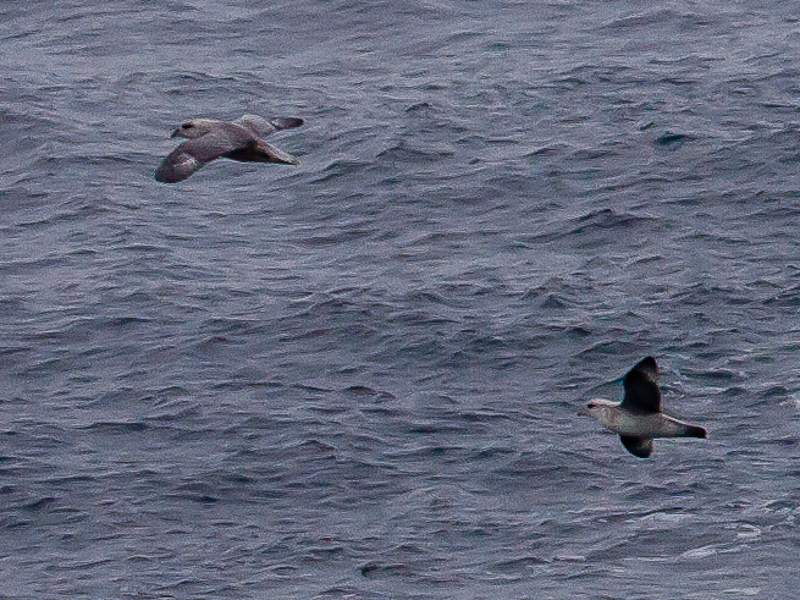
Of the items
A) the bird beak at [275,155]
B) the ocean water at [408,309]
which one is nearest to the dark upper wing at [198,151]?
the bird beak at [275,155]

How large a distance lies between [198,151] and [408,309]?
15189 millimetres

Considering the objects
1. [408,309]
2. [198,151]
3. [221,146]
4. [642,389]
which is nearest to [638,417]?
[642,389]

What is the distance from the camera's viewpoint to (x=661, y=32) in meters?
56.6

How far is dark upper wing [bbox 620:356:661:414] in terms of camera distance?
85.7 ft

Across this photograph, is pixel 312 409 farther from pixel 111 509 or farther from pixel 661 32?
pixel 661 32

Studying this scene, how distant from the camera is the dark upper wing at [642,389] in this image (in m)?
26.1

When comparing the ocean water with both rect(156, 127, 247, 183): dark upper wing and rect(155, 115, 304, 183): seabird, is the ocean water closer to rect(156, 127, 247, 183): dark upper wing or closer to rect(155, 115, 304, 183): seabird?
rect(155, 115, 304, 183): seabird

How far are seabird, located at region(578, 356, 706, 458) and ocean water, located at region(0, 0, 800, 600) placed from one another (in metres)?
5.10

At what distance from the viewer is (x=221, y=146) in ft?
90.6

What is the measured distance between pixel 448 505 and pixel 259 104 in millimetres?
19355

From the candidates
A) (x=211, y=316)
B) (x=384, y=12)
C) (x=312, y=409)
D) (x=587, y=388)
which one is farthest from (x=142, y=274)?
(x=384, y=12)

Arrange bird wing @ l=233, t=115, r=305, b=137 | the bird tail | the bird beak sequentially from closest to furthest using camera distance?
the bird tail
the bird beak
bird wing @ l=233, t=115, r=305, b=137

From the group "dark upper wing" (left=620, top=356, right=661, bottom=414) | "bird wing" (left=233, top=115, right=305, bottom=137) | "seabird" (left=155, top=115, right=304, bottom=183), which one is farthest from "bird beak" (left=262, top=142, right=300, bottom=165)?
"dark upper wing" (left=620, top=356, right=661, bottom=414)

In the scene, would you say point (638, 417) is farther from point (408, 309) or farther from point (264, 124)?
point (408, 309)
